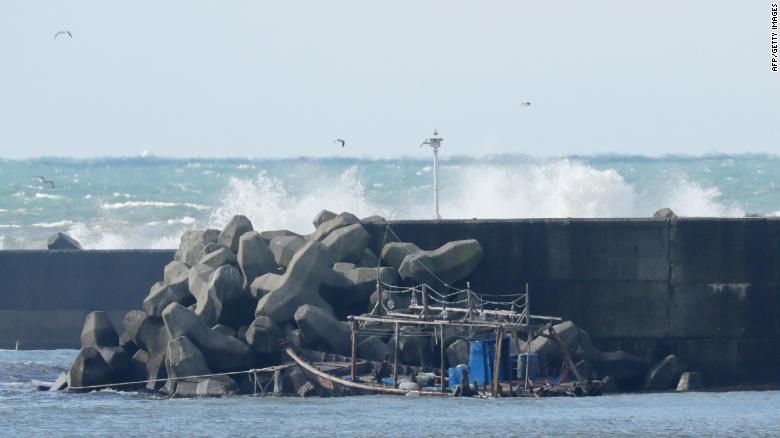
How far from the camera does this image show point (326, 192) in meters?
69.5

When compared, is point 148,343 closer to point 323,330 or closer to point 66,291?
point 323,330

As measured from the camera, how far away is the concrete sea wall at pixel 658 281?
96.7 feet

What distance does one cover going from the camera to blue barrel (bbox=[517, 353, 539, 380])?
27.4 m

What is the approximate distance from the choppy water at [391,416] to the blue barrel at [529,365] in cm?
108

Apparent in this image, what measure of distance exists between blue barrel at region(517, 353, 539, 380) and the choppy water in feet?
3.56

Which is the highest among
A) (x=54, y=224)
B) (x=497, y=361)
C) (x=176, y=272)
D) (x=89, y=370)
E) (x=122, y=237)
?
(x=176, y=272)

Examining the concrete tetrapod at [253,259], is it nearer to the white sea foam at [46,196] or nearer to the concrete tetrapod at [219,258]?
A: the concrete tetrapod at [219,258]

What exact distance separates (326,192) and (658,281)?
4048 cm

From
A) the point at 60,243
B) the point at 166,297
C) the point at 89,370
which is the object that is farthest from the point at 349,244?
the point at 60,243

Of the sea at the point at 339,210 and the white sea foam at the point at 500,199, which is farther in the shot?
the white sea foam at the point at 500,199

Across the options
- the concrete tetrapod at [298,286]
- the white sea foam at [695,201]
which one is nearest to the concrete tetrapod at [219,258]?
the concrete tetrapod at [298,286]

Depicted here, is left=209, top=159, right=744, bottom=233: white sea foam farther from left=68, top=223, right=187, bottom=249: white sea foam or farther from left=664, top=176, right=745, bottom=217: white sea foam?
left=68, top=223, right=187, bottom=249: white sea foam

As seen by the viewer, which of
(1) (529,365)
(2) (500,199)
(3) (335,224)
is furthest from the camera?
(2) (500,199)

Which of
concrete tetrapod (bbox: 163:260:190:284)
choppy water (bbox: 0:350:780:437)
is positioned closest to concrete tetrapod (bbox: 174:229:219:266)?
concrete tetrapod (bbox: 163:260:190:284)
